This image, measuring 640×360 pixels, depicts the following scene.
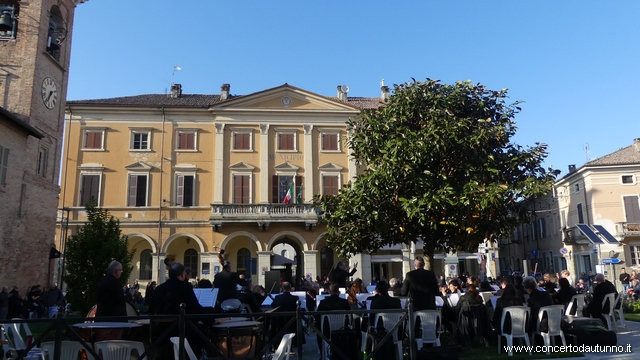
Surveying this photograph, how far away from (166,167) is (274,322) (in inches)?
893

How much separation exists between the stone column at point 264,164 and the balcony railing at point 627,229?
23.1 meters

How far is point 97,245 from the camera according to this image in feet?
46.6

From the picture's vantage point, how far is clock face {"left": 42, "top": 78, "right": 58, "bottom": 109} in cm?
1989

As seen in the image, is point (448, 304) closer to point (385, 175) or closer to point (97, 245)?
point (385, 175)

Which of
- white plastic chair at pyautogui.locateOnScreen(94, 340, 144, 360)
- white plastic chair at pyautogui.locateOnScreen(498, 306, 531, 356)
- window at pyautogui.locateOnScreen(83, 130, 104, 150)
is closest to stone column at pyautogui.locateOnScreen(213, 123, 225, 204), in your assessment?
window at pyautogui.locateOnScreen(83, 130, 104, 150)

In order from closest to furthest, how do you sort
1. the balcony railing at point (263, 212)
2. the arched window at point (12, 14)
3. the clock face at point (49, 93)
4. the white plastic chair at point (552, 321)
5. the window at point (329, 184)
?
the white plastic chair at point (552, 321) → the arched window at point (12, 14) → the clock face at point (49, 93) → the balcony railing at point (263, 212) → the window at point (329, 184)

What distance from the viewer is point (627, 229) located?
104ft

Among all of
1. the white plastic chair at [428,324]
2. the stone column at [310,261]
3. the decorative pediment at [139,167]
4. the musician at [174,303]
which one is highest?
the decorative pediment at [139,167]

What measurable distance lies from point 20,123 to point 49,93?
3570mm

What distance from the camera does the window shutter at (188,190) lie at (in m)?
29.8

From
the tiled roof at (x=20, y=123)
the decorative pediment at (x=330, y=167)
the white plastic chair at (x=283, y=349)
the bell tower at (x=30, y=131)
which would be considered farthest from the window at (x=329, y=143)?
the white plastic chair at (x=283, y=349)

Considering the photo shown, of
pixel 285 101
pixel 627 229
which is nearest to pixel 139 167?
pixel 285 101

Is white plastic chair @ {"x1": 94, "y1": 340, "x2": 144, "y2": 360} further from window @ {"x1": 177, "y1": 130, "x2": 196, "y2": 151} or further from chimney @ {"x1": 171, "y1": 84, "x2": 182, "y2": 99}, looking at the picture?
chimney @ {"x1": 171, "y1": 84, "x2": 182, "y2": 99}

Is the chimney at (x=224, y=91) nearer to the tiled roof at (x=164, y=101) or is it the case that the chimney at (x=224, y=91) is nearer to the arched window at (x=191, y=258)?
the tiled roof at (x=164, y=101)
